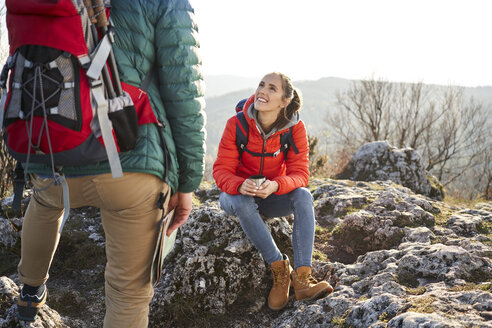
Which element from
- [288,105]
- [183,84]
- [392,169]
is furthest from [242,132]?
[392,169]

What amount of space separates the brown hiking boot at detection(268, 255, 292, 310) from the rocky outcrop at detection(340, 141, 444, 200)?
204 inches

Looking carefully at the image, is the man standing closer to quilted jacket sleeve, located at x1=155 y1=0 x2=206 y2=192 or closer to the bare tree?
quilted jacket sleeve, located at x1=155 y1=0 x2=206 y2=192

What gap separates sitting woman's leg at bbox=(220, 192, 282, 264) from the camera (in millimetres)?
2901

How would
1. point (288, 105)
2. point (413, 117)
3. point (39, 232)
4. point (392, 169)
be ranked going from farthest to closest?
1. point (413, 117)
2. point (392, 169)
3. point (288, 105)
4. point (39, 232)

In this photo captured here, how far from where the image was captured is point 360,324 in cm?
225

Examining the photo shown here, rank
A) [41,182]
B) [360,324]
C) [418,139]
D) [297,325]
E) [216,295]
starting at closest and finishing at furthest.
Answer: [41,182] < [360,324] < [297,325] < [216,295] < [418,139]

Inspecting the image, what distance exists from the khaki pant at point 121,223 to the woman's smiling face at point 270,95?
168cm

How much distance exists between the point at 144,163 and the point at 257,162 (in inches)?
70.2

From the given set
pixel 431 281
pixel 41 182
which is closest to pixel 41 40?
pixel 41 182

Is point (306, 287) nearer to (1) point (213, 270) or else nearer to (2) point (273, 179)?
(1) point (213, 270)

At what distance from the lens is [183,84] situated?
1622 mm

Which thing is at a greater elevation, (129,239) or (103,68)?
(103,68)

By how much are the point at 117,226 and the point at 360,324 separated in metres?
1.62

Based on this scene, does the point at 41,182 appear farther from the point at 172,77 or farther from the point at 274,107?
the point at 274,107
